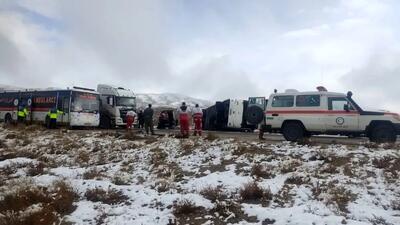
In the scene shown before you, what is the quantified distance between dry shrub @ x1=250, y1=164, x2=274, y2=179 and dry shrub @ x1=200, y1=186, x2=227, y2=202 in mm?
1424

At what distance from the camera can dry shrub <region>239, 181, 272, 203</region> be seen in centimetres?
1008

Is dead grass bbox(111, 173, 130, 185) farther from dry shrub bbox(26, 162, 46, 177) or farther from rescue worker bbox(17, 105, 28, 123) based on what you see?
rescue worker bbox(17, 105, 28, 123)

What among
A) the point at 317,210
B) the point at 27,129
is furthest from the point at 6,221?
the point at 27,129

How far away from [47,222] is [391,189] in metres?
7.79

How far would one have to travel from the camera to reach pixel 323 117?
16.9 m

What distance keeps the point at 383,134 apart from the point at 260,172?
6456 mm

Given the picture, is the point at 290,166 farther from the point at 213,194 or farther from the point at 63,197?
the point at 63,197

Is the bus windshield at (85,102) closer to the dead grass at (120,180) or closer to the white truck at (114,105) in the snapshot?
the white truck at (114,105)

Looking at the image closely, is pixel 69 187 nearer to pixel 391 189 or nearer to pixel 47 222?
pixel 47 222

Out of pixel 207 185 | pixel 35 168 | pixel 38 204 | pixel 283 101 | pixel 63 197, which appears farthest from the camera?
pixel 283 101

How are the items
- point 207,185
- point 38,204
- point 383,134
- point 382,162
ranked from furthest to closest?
1. point 383,134
2. point 382,162
3. point 207,185
4. point 38,204

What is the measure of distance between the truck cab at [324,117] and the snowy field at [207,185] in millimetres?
2196

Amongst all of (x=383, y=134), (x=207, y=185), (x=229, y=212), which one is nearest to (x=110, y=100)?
(x=383, y=134)

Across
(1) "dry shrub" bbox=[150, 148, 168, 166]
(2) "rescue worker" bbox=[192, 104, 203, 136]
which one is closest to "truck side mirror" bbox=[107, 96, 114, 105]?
(2) "rescue worker" bbox=[192, 104, 203, 136]
